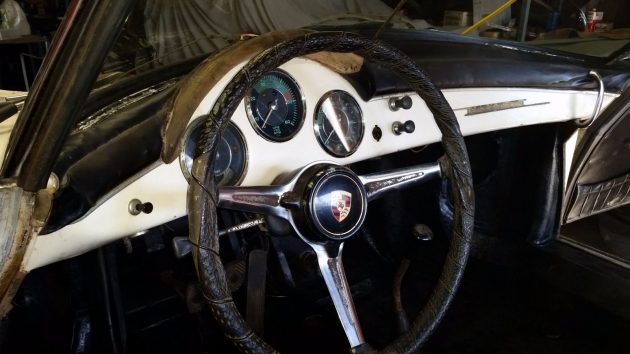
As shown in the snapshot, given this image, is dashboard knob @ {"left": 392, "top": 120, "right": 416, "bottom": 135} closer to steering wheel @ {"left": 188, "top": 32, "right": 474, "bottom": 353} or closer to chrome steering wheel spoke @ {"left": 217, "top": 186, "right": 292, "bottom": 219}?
steering wheel @ {"left": 188, "top": 32, "right": 474, "bottom": 353}

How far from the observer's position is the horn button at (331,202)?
137 centimetres

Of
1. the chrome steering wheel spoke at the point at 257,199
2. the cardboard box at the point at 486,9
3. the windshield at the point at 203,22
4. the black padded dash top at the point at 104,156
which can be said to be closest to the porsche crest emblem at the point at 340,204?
the chrome steering wheel spoke at the point at 257,199

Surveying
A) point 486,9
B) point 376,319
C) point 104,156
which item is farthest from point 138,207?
point 486,9

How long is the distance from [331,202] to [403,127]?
507 millimetres

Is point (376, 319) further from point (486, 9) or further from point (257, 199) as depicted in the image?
point (486, 9)

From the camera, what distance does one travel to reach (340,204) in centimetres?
139

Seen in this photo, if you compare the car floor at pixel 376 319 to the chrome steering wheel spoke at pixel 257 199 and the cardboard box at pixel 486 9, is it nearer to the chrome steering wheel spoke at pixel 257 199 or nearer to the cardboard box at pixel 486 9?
the chrome steering wheel spoke at pixel 257 199

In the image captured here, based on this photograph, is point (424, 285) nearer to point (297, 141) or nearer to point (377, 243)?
point (377, 243)

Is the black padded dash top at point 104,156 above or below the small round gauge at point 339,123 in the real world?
above

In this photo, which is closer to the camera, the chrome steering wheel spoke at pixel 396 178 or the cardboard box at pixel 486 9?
the chrome steering wheel spoke at pixel 396 178

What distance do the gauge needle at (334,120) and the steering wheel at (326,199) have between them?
0.63 ft

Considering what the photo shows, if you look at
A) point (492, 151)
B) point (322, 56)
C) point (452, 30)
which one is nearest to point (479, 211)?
point (492, 151)

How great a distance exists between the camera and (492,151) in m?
2.52

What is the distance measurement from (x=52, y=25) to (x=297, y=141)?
5.52 m
